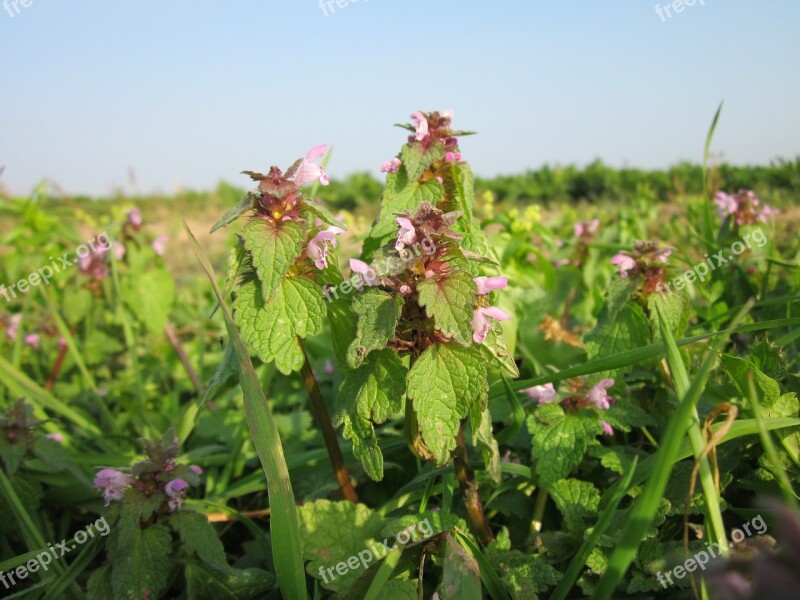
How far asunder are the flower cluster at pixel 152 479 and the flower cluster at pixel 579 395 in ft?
2.95

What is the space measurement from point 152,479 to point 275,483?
1.48 feet

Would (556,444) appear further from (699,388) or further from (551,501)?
(699,388)

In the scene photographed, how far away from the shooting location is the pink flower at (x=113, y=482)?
53.6 inches

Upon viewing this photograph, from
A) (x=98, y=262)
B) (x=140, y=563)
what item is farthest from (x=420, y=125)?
(x=98, y=262)

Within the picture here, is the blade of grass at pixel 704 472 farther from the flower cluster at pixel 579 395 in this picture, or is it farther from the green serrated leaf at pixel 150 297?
the green serrated leaf at pixel 150 297

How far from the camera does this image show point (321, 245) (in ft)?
4.12

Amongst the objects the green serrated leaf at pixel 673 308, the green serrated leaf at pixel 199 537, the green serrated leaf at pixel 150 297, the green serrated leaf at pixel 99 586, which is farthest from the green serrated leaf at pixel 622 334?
the green serrated leaf at pixel 150 297

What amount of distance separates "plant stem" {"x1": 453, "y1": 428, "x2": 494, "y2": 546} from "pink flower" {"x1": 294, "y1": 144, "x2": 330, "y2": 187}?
0.64 m

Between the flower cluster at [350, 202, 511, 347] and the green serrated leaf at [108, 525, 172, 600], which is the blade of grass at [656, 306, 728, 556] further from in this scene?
the green serrated leaf at [108, 525, 172, 600]

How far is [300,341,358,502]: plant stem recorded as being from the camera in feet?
4.41

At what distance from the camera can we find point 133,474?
138 cm

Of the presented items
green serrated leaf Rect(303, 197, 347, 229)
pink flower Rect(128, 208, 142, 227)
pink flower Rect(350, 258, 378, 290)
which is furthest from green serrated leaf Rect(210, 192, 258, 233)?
pink flower Rect(128, 208, 142, 227)

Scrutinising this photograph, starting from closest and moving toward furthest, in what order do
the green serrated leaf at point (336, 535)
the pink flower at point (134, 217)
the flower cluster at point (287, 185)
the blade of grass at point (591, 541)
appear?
1. the blade of grass at point (591, 541)
2. the flower cluster at point (287, 185)
3. the green serrated leaf at point (336, 535)
4. the pink flower at point (134, 217)

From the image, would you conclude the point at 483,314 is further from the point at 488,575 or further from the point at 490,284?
the point at 488,575
